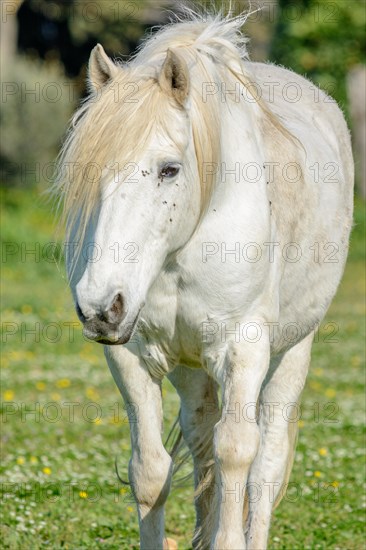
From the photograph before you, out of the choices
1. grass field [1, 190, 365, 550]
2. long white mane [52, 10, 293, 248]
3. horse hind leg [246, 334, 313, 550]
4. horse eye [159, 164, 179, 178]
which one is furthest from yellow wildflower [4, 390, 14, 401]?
horse eye [159, 164, 179, 178]

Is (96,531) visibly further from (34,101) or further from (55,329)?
(34,101)

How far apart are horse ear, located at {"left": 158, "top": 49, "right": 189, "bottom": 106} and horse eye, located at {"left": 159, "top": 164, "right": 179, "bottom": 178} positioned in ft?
0.78

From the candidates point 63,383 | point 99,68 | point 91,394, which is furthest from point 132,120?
point 63,383

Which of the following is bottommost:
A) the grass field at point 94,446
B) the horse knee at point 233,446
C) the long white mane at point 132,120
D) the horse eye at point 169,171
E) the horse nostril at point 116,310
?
the grass field at point 94,446

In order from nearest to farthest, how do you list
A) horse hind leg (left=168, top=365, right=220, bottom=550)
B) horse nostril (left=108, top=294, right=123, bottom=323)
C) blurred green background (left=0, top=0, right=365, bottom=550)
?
horse nostril (left=108, top=294, right=123, bottom=323) < horse hind leg (left=168, top=365, right=220, bottom=550) < blurred green background (left=0, top=0, right=365, bottom=550)

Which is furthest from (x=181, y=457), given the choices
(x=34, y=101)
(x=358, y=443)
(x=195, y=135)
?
(x=34, y=101)

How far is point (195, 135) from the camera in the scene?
3715 millimetres

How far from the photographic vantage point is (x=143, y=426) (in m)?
4.20

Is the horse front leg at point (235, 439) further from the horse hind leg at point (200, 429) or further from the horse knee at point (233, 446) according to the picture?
the horse hind leg at point (200, 429)

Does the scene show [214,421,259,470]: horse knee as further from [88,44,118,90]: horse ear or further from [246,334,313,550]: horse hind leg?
[88,44,118,90]: horse ear

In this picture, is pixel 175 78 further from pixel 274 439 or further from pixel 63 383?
pixel 63 383

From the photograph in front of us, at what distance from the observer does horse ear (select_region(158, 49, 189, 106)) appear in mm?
3584

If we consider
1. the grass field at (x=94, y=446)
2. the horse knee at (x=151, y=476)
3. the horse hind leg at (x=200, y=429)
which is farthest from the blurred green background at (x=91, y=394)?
the horse knee at (x=151, y=476)

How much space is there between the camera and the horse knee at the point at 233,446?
3.89 m
